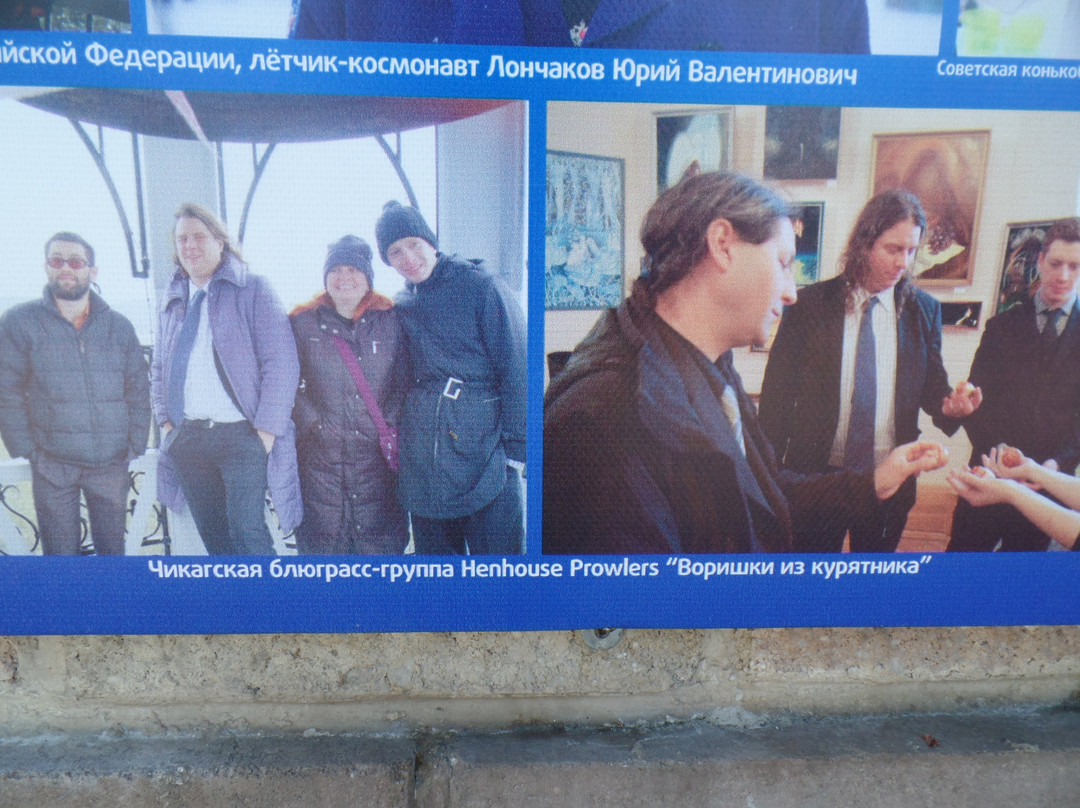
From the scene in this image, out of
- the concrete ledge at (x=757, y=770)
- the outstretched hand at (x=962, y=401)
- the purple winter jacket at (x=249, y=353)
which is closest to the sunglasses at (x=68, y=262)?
the purple winter jacket at (x=249, y=353)

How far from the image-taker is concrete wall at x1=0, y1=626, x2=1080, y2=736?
78.7 inches

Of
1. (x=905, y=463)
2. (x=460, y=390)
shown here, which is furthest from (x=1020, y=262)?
(x=460, y=390)

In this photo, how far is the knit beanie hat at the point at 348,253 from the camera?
70.1 inches

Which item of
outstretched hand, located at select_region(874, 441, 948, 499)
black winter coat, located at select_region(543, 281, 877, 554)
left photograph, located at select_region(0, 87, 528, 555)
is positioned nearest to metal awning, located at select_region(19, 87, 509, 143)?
left photograph, located at select_region(0, 87, 528, 555)

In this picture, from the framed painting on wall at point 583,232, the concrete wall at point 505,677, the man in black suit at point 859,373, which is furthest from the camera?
the concrete wall at point 505,677

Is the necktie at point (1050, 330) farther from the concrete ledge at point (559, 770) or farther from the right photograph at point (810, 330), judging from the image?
the concrete ledge at point (559, 770)

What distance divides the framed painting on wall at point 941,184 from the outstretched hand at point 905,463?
0.47 meters

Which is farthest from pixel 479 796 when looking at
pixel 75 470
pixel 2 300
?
pixel 2 300

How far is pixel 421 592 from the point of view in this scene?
1.93 meters

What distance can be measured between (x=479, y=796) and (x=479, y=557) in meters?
0.68

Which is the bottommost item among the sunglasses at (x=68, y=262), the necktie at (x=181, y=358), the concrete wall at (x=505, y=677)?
the concrete wall at (x=505, y=677)

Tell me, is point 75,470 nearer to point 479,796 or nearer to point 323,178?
point 323,178

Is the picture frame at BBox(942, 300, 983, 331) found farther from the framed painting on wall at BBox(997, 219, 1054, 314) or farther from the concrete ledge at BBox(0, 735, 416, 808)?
the concrete ledge at BBox(0, 735, 416, 808)

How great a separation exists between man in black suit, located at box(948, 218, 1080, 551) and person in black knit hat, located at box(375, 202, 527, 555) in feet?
4.31
